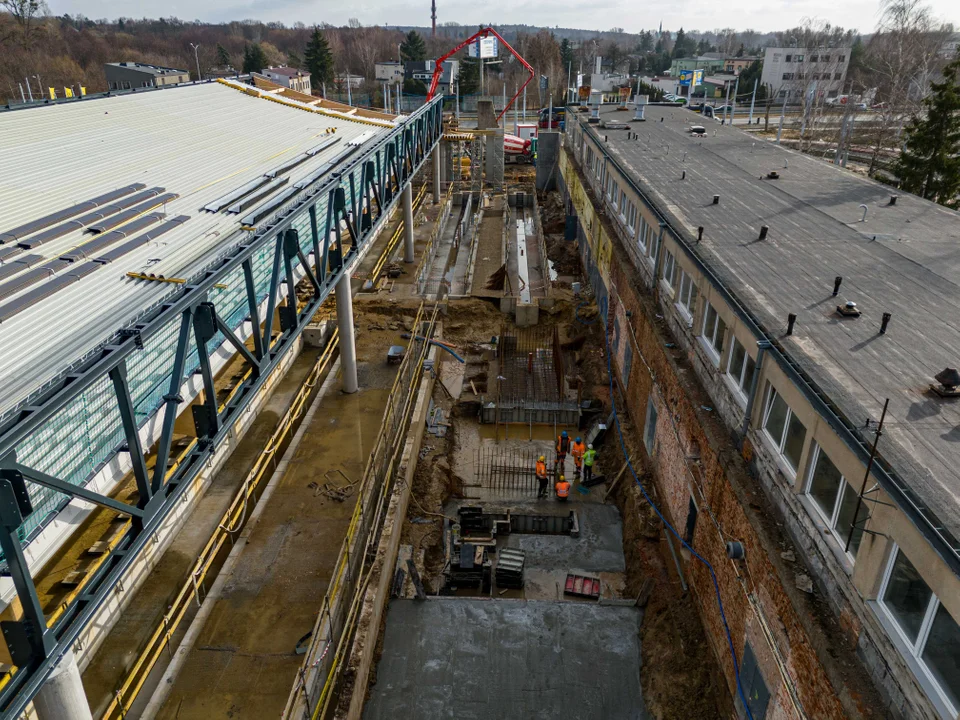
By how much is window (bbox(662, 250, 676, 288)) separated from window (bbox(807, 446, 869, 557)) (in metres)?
7.60

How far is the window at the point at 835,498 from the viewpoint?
24.1ft

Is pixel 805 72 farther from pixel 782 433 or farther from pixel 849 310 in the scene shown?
pixel 782 433

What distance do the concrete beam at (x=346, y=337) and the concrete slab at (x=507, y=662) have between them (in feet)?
27.4

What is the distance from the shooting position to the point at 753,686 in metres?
9.23

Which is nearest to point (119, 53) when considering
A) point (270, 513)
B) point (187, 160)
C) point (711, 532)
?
point (187, 160)

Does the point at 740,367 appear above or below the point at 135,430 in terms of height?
below

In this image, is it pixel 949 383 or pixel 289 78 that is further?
pixel 289 78

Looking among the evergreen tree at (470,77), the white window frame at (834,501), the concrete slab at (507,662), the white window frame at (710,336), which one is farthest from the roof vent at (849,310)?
the evergreen tree at (470,77)

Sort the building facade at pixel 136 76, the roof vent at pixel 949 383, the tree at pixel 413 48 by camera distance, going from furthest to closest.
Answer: the tree at pixel 413 48
the building facade at pixel 136 76
the roof vent at pixel 949 383

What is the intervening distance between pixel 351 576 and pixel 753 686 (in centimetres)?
716

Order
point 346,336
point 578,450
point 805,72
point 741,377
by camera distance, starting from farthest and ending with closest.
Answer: point 805,72 < point 346,336 < point 578,450 < point 741,377

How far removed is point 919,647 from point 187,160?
17564 mm

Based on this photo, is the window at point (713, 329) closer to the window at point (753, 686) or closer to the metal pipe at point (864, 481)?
the metal pipe at point (864, 481)

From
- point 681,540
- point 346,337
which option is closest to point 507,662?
point 681,540
